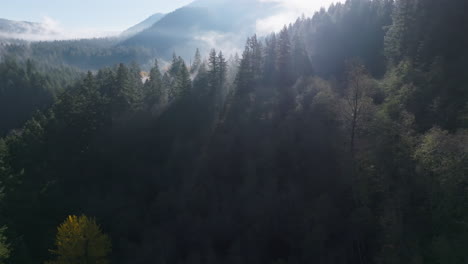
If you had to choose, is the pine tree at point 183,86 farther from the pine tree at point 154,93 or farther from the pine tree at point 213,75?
the pine tree at point 213,75

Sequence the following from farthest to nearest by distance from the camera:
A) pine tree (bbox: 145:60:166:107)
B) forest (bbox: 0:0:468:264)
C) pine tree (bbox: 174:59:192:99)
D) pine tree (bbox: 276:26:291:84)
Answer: pine tree (bbox: 145:60:166:107) → pine tree (bbox: 174:59:192:99) → pine tree (bbox: 276:26:291:84) → forest (bbox: 0:0:468:264)

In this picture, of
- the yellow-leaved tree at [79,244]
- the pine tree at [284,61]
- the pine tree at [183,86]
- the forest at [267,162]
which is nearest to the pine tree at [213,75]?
the forest at [267,162]

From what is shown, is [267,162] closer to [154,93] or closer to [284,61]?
[284,61]

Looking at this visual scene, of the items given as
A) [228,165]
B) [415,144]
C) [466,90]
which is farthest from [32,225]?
[466,90]

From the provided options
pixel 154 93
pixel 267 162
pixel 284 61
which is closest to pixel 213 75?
pixel 154 93

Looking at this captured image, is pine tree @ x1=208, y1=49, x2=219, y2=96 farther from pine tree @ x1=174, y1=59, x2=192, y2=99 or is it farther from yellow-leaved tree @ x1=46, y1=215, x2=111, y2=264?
yellow-leaved tree @ x1=46, y1=215, x2=111, y2=264

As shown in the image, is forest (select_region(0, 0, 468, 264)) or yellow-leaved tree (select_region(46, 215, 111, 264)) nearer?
forest (select_region(0, 0, 468, 264))

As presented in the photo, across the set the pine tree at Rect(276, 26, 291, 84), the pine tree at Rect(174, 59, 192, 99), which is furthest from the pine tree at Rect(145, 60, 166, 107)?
the pine tree at Rect(276, 26, 291, 84)
